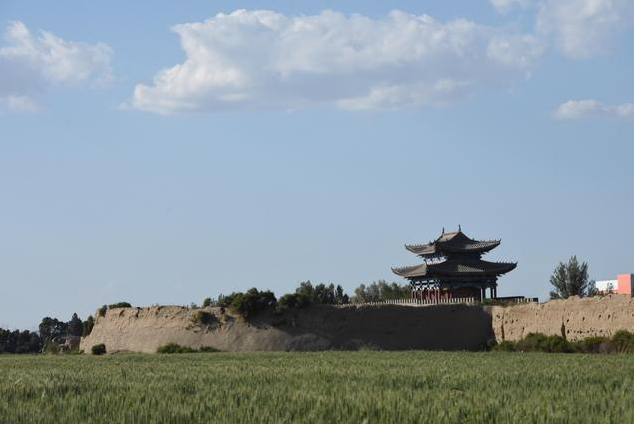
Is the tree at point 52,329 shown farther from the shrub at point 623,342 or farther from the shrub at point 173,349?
the shrub at point 623,342

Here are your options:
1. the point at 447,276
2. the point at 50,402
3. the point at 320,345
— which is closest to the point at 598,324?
the point at 320,345

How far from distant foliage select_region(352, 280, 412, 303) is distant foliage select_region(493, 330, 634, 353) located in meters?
33.3

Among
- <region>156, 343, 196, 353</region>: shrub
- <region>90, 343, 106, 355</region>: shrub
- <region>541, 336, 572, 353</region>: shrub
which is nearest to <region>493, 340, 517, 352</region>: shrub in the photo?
<region>541, 336, 572, 353</region>: shrub

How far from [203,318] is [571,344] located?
18.1 meters

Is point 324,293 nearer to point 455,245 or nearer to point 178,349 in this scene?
point 455,245

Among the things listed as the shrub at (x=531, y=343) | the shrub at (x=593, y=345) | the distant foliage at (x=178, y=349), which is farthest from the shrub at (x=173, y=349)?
the shrub at (x=593, y=345)

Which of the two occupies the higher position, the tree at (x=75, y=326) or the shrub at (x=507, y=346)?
the tree at (x=75, y=326)

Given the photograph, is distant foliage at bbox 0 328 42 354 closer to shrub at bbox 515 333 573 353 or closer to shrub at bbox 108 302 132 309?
shrub at bbox 108 302 132 309

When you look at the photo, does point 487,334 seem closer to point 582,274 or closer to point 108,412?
point 582,274

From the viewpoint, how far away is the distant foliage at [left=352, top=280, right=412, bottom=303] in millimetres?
79475

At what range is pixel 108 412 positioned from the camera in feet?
42.2

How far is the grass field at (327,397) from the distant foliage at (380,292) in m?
57.9

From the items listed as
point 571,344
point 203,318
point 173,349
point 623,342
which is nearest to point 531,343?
point 571,344

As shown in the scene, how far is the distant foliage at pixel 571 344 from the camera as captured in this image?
3816 centimetres
